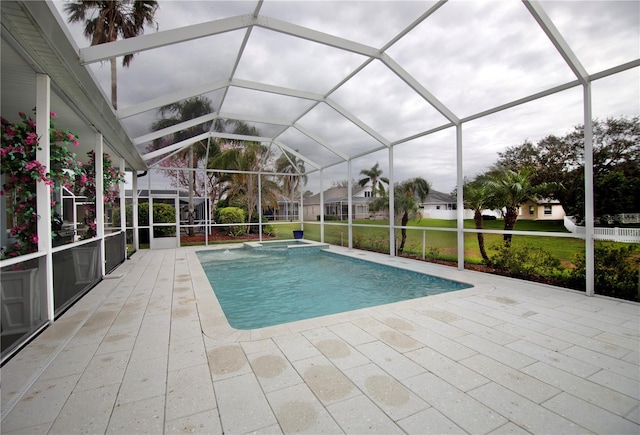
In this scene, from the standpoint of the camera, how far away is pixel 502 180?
20.0 ft

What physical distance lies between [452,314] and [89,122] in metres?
6.29

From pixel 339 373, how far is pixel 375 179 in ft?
24.3

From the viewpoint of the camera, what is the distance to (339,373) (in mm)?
2297

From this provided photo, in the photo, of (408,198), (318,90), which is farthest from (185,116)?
(408,198)

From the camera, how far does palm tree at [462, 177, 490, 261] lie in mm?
6426

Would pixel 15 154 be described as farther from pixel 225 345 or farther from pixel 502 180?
pixel 502 180

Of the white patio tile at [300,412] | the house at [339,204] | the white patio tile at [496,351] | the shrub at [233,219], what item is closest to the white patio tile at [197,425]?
the white patio tile at [300,412]

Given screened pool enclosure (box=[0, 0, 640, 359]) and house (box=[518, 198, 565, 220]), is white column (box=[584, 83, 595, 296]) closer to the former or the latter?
screened pool enclosure (box=[0, 0, 640, 359])

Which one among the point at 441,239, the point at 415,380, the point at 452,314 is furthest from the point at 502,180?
the point at 415,380

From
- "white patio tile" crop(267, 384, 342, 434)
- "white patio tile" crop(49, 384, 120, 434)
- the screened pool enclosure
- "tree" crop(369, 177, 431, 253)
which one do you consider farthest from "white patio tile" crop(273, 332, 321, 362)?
"tree" crop(369, 177, 431, 253)

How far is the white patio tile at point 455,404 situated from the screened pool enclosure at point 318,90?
3511 mm

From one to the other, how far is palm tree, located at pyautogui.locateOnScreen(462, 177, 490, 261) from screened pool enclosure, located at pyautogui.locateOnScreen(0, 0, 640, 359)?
26 centimetres

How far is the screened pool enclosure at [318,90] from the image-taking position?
340 centimetres

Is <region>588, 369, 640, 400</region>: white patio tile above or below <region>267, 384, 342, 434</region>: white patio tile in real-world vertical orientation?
below
